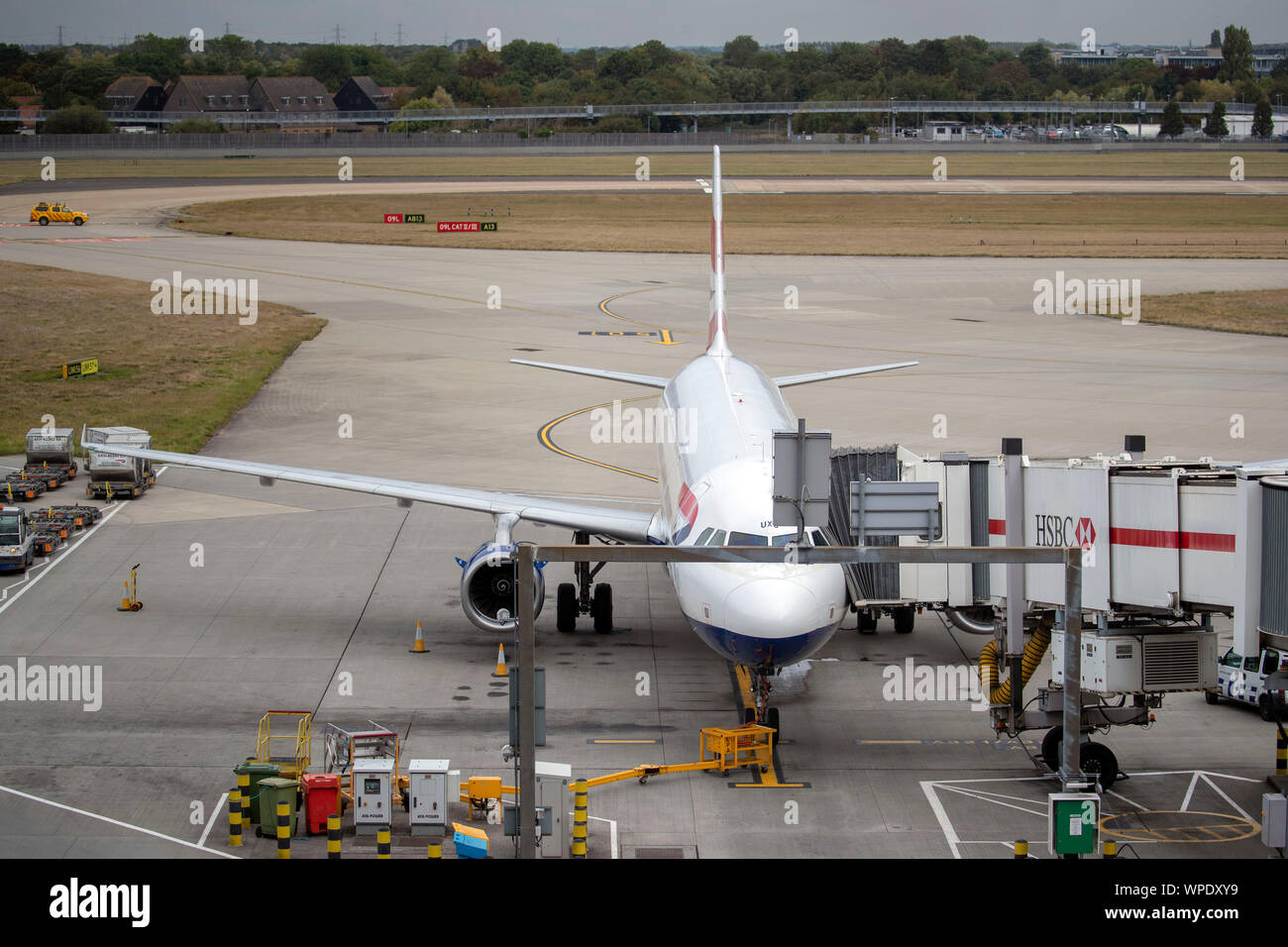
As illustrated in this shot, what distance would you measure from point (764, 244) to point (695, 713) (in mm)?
88977

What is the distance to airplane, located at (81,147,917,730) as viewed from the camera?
2102cm

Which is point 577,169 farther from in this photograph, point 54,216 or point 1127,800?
point 1127,800

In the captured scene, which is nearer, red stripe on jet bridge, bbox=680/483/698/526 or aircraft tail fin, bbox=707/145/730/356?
red stripe on jet bridge, bbox=680/483/698/526

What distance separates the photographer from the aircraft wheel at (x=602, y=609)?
29.1 metres

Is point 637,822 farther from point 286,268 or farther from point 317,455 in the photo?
point 286,268

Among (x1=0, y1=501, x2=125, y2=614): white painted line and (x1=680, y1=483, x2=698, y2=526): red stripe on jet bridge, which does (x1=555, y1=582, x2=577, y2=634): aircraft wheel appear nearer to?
(x1=680, y1=483, x2=698, y2=526): red stripe on jet bridge

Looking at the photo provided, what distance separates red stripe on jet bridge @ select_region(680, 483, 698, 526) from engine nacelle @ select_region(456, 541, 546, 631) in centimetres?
353

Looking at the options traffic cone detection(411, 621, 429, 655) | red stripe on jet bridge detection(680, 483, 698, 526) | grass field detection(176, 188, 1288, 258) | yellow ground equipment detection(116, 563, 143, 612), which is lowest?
traffic cone detection(411, 621, 429, 655)

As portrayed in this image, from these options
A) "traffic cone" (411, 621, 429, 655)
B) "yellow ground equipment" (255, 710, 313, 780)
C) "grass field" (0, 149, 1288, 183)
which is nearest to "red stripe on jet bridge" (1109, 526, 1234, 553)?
"yellow ground equipment" (255, 710, 313, 780)

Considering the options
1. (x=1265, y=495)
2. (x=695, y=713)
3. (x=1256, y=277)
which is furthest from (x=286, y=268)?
(x=1265, y=495)

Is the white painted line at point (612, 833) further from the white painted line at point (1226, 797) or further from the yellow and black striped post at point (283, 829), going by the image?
the white painted line at point (1226, 797)

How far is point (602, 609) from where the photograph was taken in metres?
29.3

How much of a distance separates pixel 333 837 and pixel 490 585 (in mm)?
9723

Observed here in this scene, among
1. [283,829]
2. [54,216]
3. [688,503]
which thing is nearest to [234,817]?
[283,829]
